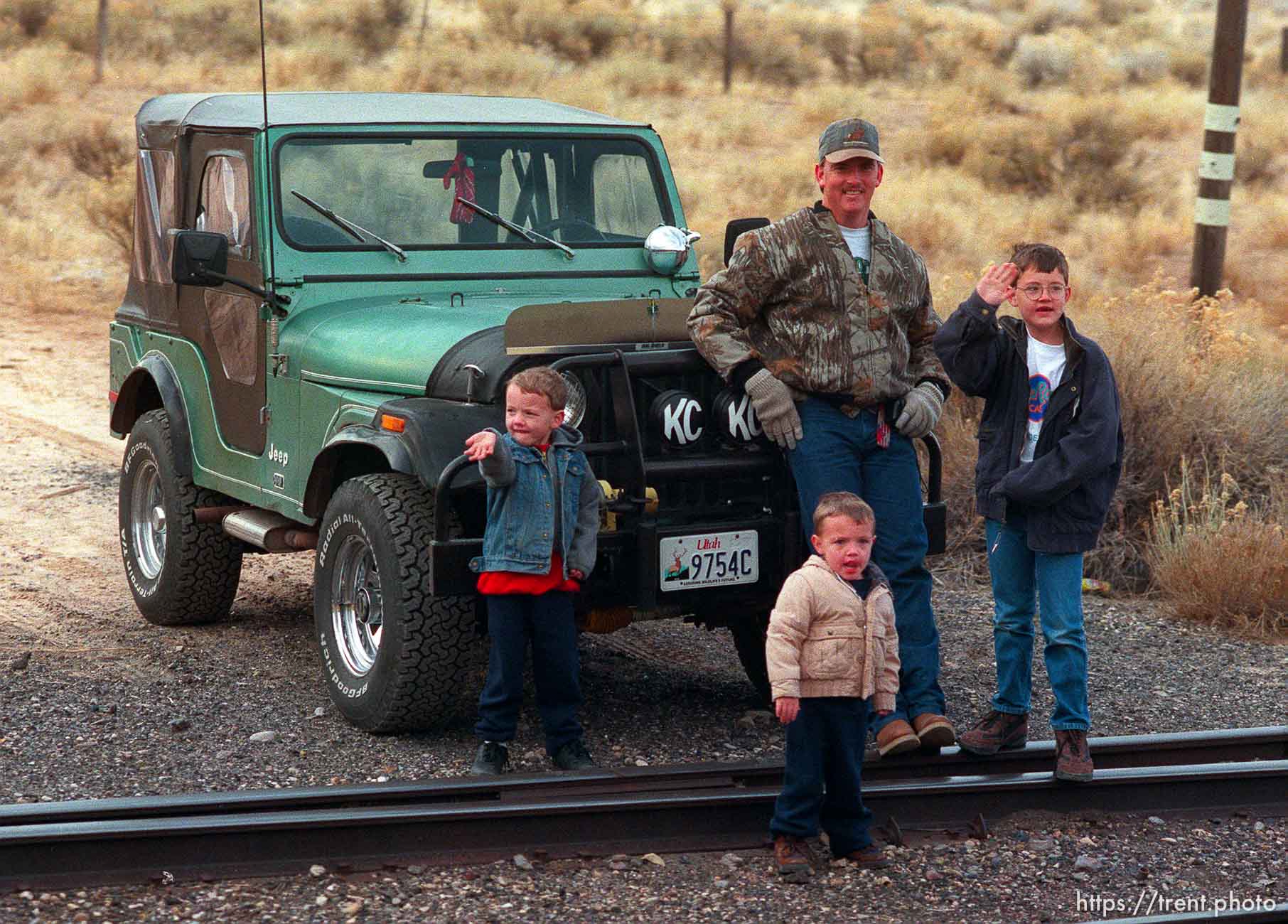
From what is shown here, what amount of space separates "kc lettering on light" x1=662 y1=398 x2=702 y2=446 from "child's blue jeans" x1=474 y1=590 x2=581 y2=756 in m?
0.61

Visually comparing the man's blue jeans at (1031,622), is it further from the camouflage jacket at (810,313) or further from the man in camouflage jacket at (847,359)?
the camouflage jacket at (810,313)

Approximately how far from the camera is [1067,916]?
440 cm

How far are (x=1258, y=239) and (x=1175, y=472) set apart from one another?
11488 mm

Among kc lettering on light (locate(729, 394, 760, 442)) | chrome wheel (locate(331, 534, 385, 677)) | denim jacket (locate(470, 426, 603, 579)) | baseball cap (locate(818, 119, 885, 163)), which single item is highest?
baseball cap (locate(818, 119, 885, 163))

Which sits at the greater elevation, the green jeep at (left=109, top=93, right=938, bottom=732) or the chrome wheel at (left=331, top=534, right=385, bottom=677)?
the green jeep at (left=109, top=93, right=938, bottom=732)

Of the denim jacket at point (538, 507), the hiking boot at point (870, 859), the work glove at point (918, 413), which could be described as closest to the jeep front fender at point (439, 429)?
the denim jacket at point (538, 507)

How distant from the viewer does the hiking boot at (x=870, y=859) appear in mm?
4680

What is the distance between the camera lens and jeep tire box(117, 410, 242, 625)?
701 centimetres

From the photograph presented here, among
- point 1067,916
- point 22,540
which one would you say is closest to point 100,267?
point 22,540

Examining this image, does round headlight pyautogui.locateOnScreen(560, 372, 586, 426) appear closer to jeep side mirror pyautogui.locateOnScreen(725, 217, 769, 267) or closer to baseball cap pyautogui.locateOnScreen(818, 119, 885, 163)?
baseball cap pyautogui.locateOnScreen(818, 119, 885, 163)

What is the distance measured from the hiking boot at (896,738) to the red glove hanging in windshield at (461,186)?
8.63ft

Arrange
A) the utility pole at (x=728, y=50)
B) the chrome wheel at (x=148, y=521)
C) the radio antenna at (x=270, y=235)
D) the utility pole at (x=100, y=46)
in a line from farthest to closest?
the utility pole at (x=728, y=50) → the utility pole at (x=100, y=46) → the chrome wheel at (x=148, y=521) → the radio antenna at (x=270, y=235)

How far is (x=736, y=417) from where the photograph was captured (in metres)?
5.41

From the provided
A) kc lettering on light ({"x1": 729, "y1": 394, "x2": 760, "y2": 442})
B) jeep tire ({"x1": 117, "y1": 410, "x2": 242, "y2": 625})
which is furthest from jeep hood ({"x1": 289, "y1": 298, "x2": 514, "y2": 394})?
jeep tire ({"x1": 117, "y1": 410, "x2": 242, "y2": 625})
